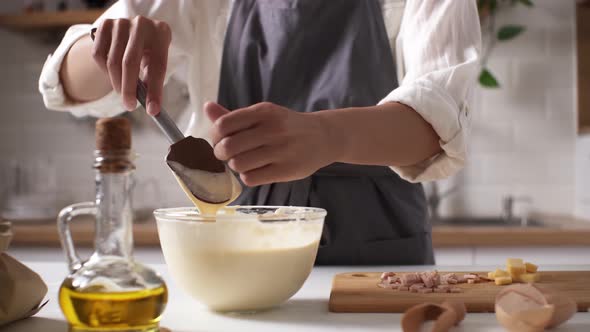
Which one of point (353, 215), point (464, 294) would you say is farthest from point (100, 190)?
point (353, 215)

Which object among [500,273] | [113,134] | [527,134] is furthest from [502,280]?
[527,134]

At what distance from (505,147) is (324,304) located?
1.91m

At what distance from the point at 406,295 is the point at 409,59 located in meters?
0.46

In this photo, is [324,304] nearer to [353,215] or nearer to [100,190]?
[100,190]

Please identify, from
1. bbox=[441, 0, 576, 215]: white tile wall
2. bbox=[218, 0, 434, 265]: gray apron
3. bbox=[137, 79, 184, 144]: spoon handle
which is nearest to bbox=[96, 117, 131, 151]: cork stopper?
bbox=[137, 79, 184, 144]: spoon handle

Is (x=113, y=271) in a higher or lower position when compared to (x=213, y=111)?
lower

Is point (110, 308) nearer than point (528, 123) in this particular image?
Yes

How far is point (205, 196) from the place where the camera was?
753mm

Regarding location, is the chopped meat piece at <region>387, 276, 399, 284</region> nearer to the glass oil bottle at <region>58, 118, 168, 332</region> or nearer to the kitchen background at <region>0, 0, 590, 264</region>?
the glass oil bottle at <region>58, 118, 168, 332</region>

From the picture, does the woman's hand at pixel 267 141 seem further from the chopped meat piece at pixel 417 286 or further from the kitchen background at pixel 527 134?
the kitchen background at pixel 527 134

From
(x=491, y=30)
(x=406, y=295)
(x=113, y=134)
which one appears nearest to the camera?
(x=113, y=134)

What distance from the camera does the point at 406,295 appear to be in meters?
0.78

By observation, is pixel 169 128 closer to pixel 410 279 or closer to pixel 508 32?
pixel 410 279

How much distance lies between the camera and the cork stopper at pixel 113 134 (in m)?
0.56
